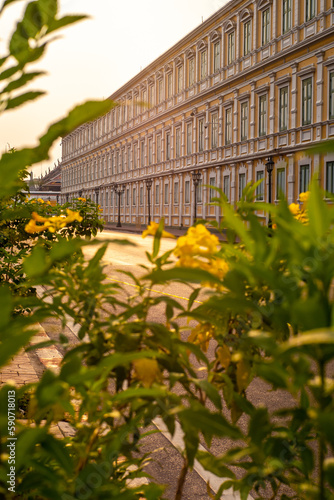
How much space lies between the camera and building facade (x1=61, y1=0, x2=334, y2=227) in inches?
947

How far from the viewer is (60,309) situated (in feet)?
2.94

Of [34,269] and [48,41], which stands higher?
[48,41]

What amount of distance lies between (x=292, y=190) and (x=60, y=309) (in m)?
24.8

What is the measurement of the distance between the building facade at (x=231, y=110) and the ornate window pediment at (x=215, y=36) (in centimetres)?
6

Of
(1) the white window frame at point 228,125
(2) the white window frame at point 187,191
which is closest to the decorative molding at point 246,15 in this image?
(1) the white window frame at point 228,125

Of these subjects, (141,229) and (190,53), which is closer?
(190,53)

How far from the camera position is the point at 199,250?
946 millimetres

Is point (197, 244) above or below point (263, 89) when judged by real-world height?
below

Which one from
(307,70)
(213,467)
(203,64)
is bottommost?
(213,467)

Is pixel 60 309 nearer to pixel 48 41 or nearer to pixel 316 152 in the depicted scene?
pixel 48 41

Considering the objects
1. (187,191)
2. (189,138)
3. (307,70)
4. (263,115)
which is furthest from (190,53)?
(307,70)

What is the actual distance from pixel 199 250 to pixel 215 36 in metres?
34.7

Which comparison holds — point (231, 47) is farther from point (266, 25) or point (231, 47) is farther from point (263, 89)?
point (263, 89)

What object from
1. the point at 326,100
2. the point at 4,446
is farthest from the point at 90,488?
the point at 326,100
